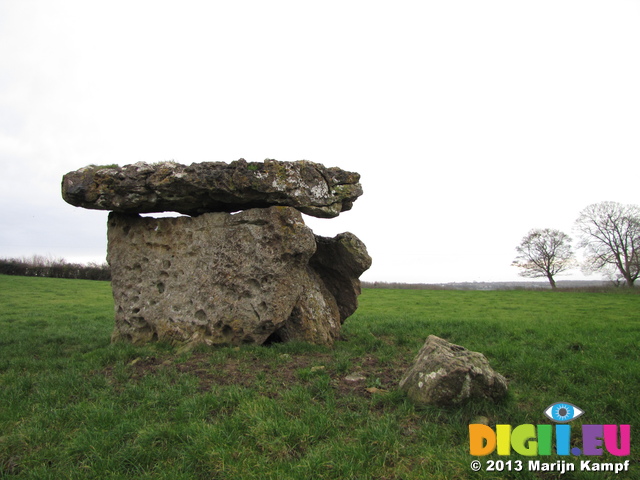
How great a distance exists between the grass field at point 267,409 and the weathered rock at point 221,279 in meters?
0.68

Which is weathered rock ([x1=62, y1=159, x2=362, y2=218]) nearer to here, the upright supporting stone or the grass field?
the upright supporting stone

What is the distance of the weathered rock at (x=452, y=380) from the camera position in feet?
18.1

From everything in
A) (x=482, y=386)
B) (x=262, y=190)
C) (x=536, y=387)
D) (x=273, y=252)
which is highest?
(x=262, y=190)

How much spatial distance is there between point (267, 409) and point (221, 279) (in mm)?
4417

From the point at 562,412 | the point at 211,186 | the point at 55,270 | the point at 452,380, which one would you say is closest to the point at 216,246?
the point at 211,186

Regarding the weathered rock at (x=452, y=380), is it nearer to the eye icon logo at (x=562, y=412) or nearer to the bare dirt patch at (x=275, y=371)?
the eye icon logo at (x=562, y=412)

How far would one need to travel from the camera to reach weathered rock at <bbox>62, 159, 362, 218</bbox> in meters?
9.28

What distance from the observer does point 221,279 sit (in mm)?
9398

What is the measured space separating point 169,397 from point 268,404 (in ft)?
5.53

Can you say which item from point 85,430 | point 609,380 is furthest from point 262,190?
point 609,380

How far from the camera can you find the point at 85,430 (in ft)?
17.0

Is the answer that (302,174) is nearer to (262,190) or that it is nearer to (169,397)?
(262,190)

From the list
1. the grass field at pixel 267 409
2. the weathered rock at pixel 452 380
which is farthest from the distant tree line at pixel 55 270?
the weathered rock at pixel 452 380

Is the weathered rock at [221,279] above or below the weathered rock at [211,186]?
below
